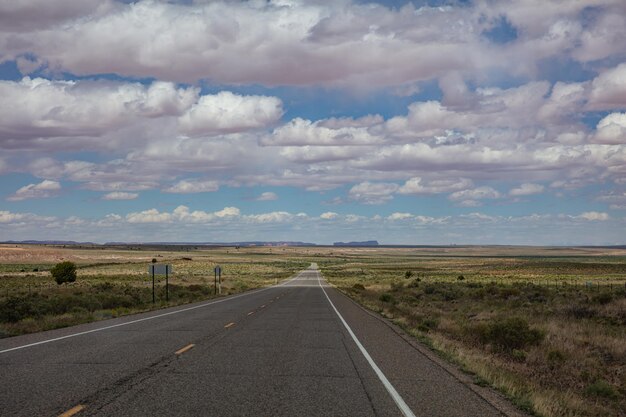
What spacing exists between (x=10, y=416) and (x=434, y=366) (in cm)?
816

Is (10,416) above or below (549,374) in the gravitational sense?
above

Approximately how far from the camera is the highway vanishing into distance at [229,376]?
27.0 feet

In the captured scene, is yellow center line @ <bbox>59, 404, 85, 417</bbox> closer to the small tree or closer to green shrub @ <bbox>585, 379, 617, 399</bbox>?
green shrub @ <bbox>585, 379, 617, 399</bbox>

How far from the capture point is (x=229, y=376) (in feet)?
35.1

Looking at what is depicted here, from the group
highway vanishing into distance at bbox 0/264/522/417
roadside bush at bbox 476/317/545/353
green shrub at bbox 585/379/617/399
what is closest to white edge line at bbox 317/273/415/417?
highway vanishing into distance at bbox 0/264/522/417

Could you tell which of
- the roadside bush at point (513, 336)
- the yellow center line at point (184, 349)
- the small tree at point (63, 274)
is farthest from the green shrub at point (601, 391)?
the small tree at point (63, 274)

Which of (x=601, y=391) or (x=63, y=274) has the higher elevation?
(x=601, y=391)

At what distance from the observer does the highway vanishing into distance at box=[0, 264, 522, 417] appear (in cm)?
823

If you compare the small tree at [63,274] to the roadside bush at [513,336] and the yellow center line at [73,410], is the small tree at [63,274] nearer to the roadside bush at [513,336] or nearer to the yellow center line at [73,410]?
the roadside bush at [513,336]

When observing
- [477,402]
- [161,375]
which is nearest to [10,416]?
[161,375]

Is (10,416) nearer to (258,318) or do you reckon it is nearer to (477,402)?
(477,402)

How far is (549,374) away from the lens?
43.3 feet

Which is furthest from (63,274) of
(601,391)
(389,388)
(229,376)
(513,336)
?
(601,391)

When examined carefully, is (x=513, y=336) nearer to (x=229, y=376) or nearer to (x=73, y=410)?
(x=229, y=376)
